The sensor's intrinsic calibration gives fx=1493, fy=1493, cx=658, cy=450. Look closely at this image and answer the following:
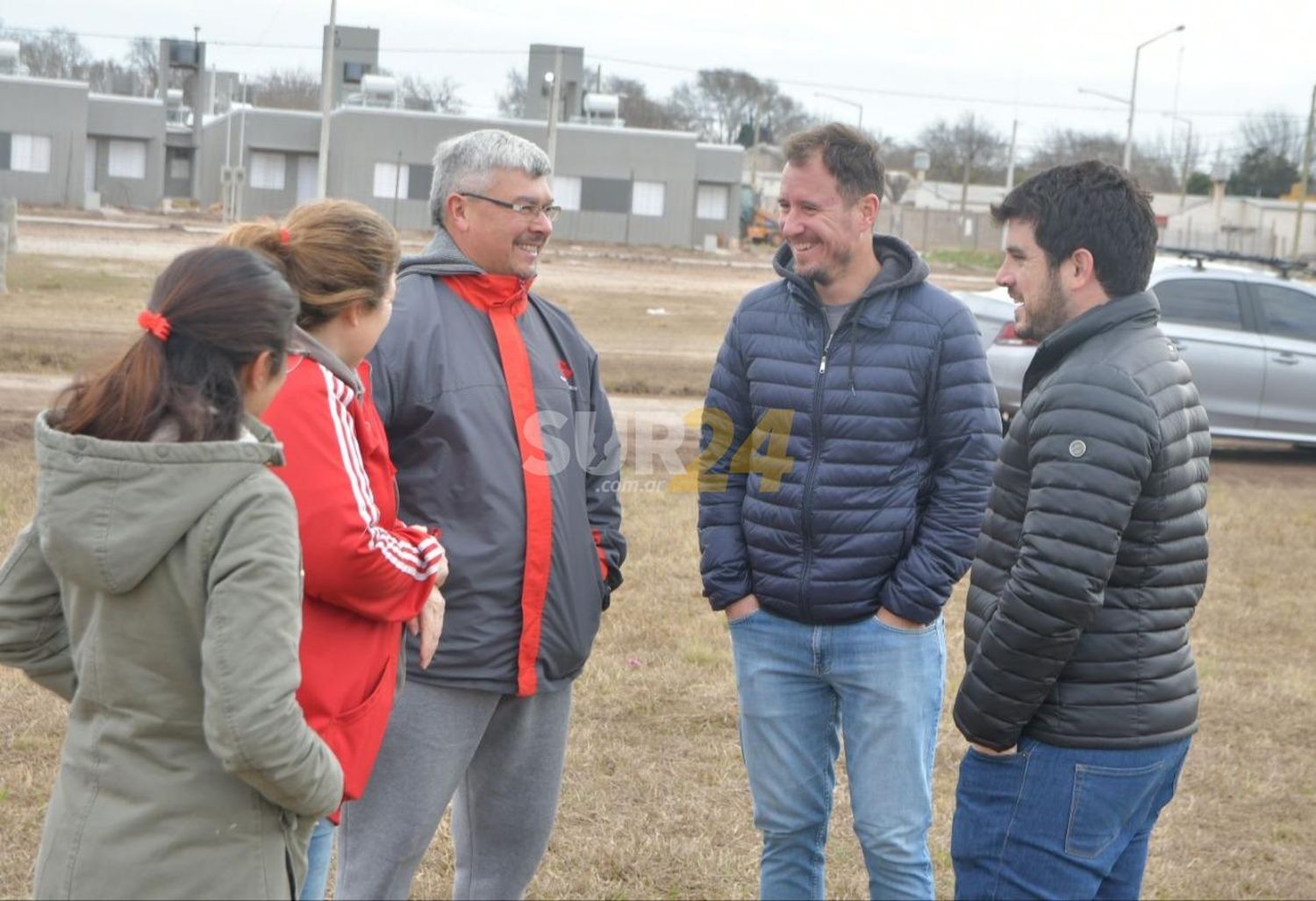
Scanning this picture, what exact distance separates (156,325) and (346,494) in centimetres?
54

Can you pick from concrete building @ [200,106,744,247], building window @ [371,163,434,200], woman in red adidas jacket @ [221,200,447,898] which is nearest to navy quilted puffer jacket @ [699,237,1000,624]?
woman in red adidas jacket @ [221,200,447,898]

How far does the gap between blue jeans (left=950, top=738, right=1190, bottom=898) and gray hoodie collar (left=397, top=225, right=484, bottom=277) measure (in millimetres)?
1645

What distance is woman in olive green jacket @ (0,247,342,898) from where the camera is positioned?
7.52 ft

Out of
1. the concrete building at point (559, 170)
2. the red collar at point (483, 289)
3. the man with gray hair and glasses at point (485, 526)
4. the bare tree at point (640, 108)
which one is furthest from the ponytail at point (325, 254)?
the bare tree at point (640, 108)

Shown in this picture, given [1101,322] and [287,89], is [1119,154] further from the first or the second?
[1101,322]

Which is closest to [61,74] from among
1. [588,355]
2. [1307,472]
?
[1307,472]

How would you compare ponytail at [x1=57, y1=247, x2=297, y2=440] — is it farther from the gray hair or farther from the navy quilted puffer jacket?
the navy quilted puffer jacket

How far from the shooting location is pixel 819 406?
12.3 feet

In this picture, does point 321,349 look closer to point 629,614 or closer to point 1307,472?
point 629,614

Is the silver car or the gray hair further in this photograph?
the silver car

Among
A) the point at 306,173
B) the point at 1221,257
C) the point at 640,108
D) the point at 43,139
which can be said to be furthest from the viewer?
the point at 640,108

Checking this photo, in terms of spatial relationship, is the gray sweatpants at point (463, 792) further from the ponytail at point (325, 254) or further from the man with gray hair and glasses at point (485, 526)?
the ponytail at point (325, 254)

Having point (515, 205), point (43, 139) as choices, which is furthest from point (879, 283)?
point (43, 139)

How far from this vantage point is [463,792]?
→ 12.2ft
